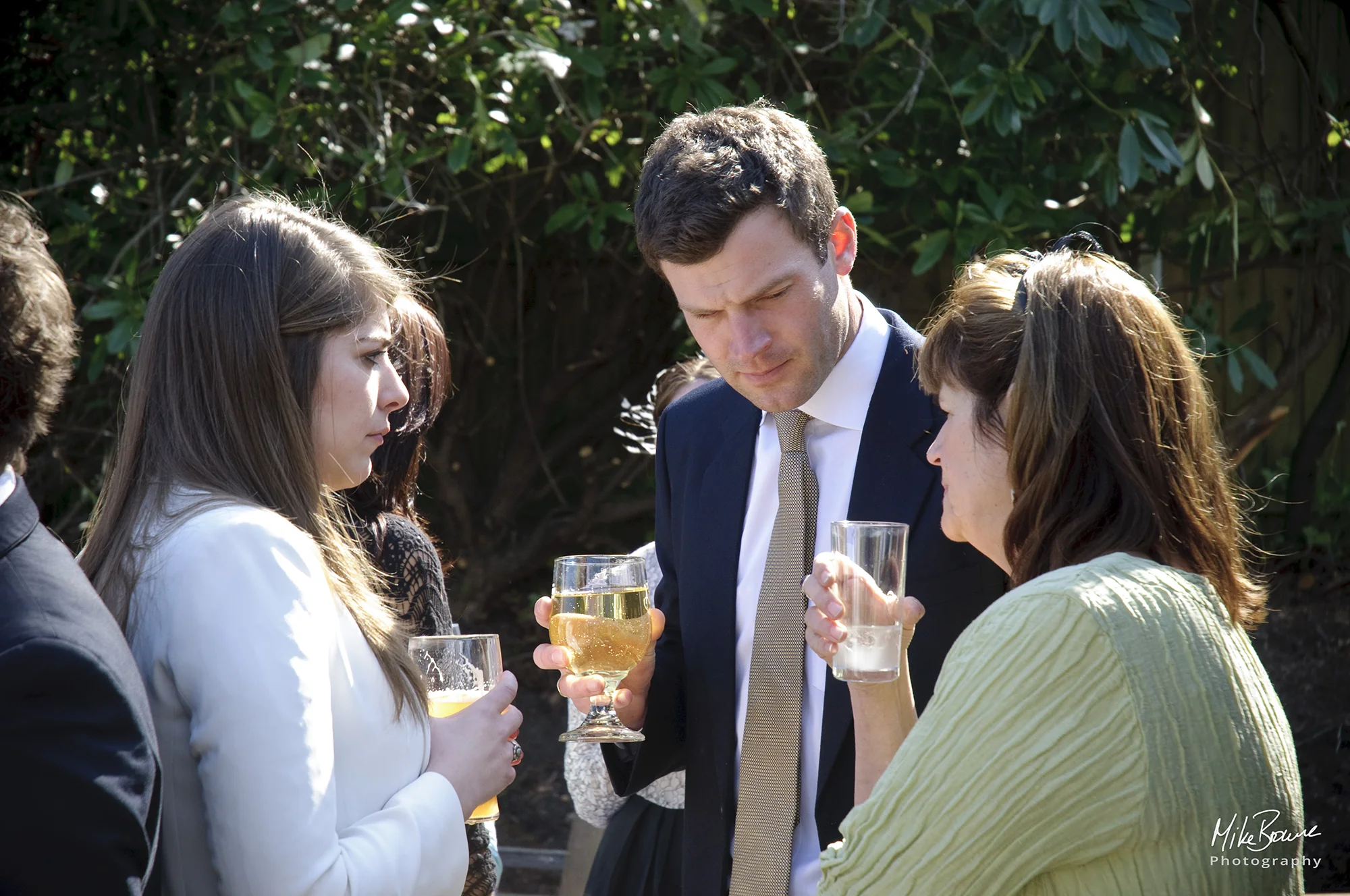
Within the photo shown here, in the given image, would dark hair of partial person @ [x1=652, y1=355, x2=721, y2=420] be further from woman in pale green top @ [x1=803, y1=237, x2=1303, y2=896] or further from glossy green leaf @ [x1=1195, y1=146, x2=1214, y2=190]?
woman in pale green top @ [x1=803, y1=237, x2=1303, y2=896]

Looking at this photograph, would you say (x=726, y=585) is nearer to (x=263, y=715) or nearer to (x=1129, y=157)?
(x=263, y=715)

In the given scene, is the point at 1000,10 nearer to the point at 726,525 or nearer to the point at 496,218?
the point at 726,525

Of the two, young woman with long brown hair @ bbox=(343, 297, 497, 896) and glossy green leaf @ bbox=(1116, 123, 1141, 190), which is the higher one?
glossy green leaf @ bbox=(1116, 123, 1141, 190)

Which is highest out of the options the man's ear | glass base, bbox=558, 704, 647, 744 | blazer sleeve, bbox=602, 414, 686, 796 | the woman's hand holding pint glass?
the man's ear

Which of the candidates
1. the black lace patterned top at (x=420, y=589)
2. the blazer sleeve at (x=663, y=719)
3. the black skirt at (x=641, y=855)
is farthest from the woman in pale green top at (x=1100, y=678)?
the black skirt at (x=641, y=855)

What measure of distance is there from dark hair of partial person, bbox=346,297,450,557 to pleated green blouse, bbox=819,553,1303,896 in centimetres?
142

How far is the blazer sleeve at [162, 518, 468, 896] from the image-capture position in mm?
1367

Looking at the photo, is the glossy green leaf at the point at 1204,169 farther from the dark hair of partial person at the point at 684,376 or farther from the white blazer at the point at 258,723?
the white blazer at the point at 258,723

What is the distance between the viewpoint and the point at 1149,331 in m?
1.47

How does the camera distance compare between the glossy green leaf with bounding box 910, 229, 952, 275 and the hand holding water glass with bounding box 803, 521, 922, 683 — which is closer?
the hand holding water glass with bounding box 803, 521, 922, 683

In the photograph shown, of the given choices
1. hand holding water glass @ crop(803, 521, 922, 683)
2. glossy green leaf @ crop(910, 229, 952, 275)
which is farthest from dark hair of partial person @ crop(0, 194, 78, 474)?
glossy green leaf @ crop(910, 229, 952, 275)

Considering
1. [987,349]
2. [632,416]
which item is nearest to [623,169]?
[632,416]

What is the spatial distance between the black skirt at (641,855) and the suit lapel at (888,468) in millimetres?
756

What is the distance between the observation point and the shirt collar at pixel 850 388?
2.17 m
